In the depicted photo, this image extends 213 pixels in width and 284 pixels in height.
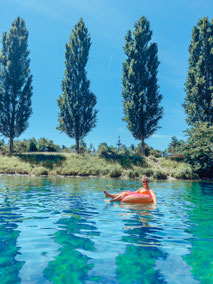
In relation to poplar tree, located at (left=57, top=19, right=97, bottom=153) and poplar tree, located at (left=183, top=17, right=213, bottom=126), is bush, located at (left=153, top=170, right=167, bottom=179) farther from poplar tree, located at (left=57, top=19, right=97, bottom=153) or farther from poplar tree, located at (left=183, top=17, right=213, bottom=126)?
poplar tree, located at (left=57, top=19, right=97, bottom=153)

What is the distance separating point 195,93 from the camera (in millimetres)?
28703

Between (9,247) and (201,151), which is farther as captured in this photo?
(201,151)

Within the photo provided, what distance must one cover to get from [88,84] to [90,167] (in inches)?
534

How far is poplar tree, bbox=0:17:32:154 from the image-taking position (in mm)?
30375

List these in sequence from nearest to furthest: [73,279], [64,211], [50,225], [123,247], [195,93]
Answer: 1. [73,279]
2. [123,247]
3. [50,225]
4. [64,211]
5. [195,93]

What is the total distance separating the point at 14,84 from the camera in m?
31.0

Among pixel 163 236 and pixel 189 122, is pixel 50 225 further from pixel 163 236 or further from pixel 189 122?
pixel 189 122

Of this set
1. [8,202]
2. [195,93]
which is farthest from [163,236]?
[195,93]

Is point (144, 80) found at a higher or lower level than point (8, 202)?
higher

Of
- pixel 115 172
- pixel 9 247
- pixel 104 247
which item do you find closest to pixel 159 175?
pixel 115 172

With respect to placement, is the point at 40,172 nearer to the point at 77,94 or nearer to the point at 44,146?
the point at 77,94

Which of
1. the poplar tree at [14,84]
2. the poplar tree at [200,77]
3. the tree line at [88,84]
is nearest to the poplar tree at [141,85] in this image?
the tree line at [88,84]

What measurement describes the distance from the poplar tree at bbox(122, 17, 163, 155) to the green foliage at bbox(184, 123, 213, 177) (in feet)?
29.2

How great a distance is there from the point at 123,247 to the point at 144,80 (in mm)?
29282
